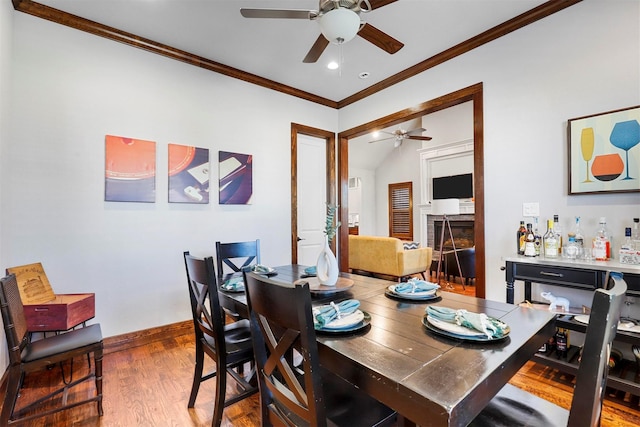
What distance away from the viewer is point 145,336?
9.10 ft

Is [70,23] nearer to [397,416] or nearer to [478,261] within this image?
[397,416]

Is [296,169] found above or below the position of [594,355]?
above

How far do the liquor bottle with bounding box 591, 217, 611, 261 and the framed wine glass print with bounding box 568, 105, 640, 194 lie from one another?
275 millimetres

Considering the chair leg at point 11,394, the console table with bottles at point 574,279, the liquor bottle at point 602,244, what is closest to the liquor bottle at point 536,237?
the console table with bottles at point 574,279

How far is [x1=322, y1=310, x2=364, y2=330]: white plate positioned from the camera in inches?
45.2

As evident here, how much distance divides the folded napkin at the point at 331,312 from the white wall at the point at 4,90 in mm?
2298

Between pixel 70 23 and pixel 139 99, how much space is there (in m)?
0.72

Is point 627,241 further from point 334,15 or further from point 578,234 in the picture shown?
point 334,15

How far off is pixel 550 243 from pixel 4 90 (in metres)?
4.13

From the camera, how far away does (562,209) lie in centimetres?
236

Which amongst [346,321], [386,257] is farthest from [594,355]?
[386,257]

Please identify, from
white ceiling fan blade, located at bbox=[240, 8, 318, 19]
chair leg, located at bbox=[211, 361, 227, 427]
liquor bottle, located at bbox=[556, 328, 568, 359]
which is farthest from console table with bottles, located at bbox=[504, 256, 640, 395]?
white ceiling fan blade, located at bbox=[240, 8, 318, 19]

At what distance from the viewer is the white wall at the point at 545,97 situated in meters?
2.12

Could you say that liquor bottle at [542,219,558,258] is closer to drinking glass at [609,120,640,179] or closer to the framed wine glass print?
the framed wine glass print
